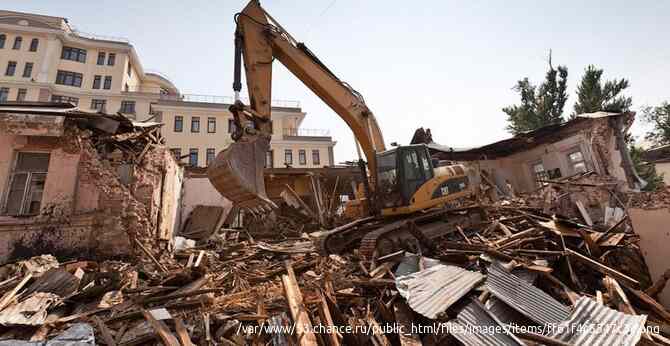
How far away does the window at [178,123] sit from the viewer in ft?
91.9

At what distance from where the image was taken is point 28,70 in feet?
93.4

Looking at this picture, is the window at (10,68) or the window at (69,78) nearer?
the window at (10,68)

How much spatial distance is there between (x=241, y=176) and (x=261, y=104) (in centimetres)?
199

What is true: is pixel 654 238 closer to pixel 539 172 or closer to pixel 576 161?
pixel 576 161

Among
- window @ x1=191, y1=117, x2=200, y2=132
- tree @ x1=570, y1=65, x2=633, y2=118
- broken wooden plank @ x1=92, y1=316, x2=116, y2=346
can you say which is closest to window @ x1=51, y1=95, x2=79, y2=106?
window @ x1=191, y1=117, x2=200, y2=132

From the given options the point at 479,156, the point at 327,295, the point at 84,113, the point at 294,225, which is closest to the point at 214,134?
the point at 294,225

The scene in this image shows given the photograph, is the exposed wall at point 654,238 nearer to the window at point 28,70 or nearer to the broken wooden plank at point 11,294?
the broken wooden plank at point 11,294

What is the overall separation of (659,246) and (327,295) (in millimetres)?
4828

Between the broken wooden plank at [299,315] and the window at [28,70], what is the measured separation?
4232 cm

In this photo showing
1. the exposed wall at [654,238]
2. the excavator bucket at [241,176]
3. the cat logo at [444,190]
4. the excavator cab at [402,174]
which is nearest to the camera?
the exposed wall at [654,238]

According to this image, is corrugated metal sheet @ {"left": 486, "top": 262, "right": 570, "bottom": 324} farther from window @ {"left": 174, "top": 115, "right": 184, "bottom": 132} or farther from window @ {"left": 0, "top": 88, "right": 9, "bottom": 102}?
window @ {"left": 0, "top": 88, "right": 9, "bottom": 102}

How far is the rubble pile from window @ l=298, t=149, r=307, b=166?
24248 mm

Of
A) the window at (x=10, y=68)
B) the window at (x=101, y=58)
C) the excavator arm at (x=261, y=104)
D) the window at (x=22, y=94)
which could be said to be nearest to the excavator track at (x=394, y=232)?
the excavator arm at (x=261, y=104)

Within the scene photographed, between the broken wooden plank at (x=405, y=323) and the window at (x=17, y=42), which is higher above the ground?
the window at (x=17, y=42)
